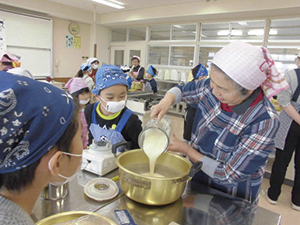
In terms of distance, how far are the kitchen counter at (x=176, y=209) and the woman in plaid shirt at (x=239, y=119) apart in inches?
4.6

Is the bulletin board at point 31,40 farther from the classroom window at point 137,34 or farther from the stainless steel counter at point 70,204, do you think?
the stainless steel counter at point 70,204

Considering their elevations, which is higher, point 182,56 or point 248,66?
point 182,56

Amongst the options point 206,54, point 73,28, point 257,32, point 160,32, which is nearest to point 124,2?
point 160,32

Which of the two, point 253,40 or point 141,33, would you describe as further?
point 141,33

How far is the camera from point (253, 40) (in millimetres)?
5094

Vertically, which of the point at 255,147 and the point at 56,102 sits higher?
the point at 56,102

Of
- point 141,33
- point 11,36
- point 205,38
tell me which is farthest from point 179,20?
point 11,36

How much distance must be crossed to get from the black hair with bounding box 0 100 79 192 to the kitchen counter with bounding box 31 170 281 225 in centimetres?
32

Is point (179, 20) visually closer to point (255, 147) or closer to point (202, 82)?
point (202, 82)

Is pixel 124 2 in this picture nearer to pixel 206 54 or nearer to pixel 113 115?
pixel 206 54

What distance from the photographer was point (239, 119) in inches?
39.2

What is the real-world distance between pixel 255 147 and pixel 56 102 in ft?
2.63

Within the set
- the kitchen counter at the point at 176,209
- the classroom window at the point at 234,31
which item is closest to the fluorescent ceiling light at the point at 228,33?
the classroom window at the point at 234,31

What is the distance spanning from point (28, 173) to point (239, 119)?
2.79ft
